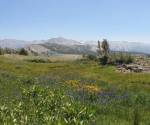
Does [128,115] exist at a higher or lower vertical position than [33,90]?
lower

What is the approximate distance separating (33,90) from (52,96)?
93cm

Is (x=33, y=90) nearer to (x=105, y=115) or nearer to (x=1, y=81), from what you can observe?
(x=105, y=115)

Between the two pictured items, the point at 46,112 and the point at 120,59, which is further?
the point at 120,59

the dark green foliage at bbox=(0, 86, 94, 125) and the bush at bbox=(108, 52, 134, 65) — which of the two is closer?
the dark green foliage at bbox=(0, 86, 94, 125)

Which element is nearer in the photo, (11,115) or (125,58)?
(11,115)

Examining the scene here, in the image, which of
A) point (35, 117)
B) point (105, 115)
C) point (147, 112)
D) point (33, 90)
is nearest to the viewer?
point (35, 117)

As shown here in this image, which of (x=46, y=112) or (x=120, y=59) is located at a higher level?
(x=46, y=112)

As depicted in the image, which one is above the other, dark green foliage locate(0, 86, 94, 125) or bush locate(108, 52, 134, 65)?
dark green foliage locate(0, 86, 94, 125)

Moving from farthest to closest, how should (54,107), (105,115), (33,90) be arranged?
Answer: 1. (105,115)
2. (33,90)
3. (54,107)

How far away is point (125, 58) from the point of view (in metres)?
116

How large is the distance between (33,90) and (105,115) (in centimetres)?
718

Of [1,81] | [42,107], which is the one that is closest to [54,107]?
[42,107]

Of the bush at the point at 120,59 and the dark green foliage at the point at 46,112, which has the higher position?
the dark green foliage at the point at 46,112

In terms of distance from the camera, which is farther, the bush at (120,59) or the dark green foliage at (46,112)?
the bush at (120,59)
